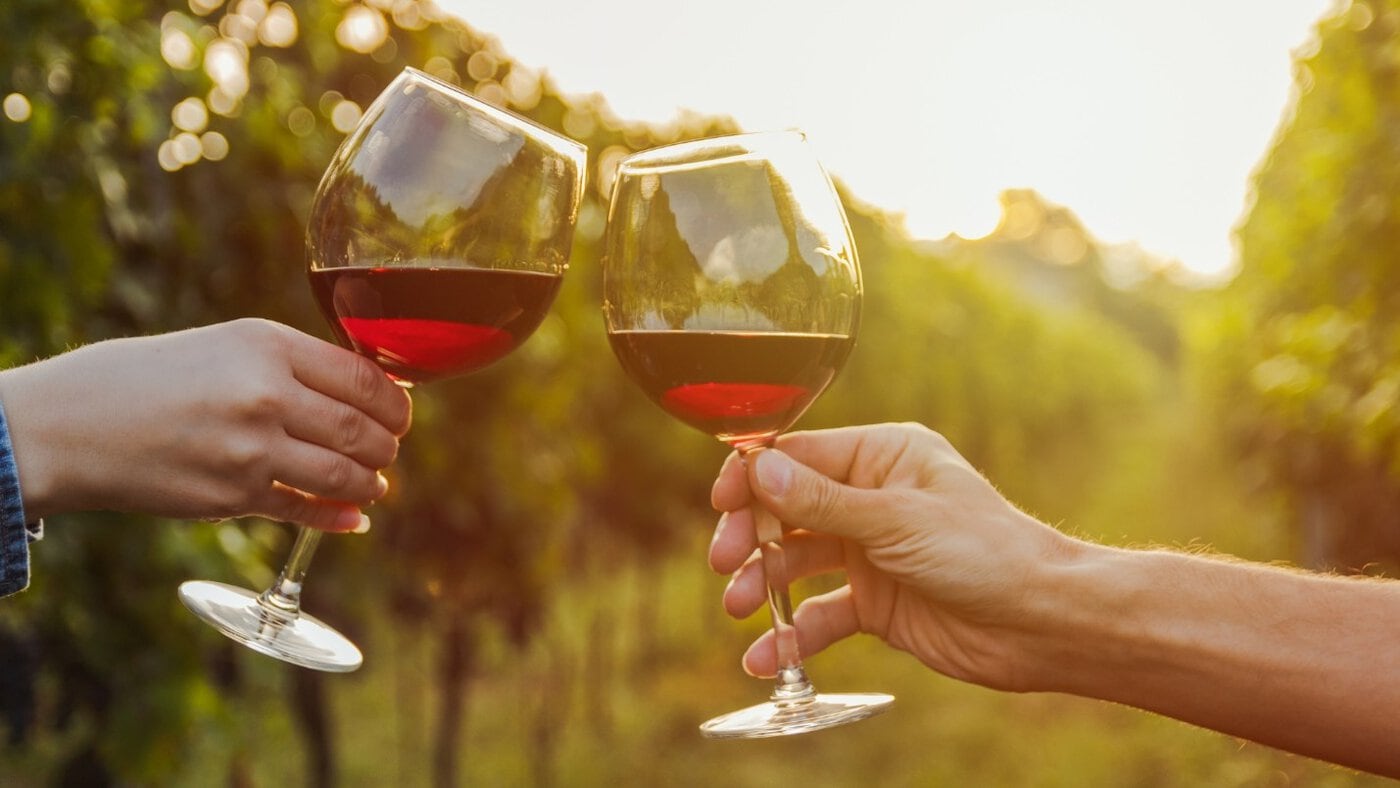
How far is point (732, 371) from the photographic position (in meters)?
1.78

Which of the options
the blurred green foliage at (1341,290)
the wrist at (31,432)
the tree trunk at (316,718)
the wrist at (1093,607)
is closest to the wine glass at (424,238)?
the wrist at (31,432)

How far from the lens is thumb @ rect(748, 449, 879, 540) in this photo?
1.92 metres

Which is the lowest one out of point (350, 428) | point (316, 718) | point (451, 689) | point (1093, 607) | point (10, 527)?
point (451, 689)

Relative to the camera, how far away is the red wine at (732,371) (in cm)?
176

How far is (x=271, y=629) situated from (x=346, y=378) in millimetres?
340

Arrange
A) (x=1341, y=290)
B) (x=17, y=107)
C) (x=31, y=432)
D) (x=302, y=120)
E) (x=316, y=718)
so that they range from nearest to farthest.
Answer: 1. (x=31, y=432)
2. (x=17, y=107)
3. (x=302, y=120)
4. (x=316, y=718)
5. (x=1341, y=290)

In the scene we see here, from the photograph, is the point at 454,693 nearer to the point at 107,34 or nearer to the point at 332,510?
the point at 107,34

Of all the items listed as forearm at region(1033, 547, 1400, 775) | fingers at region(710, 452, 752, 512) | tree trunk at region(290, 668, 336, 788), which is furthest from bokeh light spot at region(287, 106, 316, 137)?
forearm at region(1033, 547, 1400, 775)

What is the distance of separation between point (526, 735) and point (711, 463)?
11.6ft

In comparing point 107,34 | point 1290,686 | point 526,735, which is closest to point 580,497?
point 526,735

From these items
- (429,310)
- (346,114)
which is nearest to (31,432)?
(429,310)

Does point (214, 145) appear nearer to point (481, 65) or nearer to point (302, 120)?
point (302, 120)

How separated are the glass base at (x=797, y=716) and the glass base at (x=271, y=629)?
48 cm

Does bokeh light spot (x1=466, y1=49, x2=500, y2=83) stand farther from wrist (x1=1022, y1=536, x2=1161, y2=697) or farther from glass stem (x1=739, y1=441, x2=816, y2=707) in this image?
glass stem (x1=739, y1=441, x2=816, y2=707)
